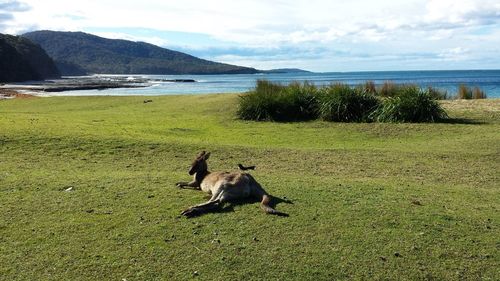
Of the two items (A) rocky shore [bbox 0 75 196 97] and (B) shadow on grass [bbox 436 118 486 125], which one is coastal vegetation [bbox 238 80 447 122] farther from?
(A) rocky shore [bbox 0 75 196 97]

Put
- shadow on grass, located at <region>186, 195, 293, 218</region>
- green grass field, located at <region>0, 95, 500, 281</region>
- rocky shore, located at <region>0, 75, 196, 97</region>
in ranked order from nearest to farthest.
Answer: green grass field, located at <region>0, 95, 500, 281</region> < shadow on grass, located at <region>186, 195, 293, 218</region> < rocky shore, located at <region>0, 75, 196, 97</region>

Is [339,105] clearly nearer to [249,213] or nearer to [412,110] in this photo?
[412,110]

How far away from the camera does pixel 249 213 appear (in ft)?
20.5

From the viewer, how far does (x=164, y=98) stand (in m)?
26.5

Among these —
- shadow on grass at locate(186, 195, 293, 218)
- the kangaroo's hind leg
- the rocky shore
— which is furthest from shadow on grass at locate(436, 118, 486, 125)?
the rocky shore

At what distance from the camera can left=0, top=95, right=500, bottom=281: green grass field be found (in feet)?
16.4

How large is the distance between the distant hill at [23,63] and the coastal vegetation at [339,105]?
88.3 meters

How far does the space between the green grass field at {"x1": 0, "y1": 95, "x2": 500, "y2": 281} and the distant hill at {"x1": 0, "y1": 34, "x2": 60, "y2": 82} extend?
312 ft

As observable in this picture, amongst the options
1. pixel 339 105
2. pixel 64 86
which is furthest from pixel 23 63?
pixel 339 105

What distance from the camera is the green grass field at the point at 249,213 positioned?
16.4 ft

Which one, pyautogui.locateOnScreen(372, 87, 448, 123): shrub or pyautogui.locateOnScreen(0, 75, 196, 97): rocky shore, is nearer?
pyautogui.locateOnScreen(372, 87, 448, 123): shrub

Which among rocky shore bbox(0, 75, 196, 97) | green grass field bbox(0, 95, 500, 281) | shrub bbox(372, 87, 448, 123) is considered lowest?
rocky shore bbox(0, 75, 196, 97)

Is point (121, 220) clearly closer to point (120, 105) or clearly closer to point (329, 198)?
point (329, 198)

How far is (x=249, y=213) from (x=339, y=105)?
1260 centimetres
